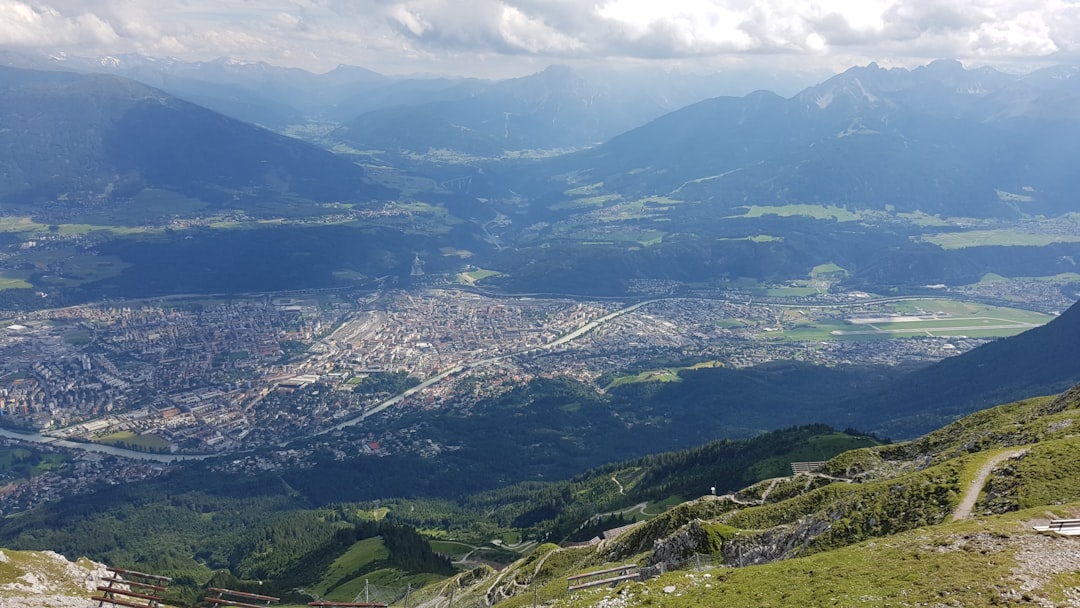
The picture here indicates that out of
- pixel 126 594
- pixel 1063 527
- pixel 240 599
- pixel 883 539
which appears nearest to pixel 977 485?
pixel 883 539

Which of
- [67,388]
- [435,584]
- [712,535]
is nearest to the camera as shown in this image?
[712,535]

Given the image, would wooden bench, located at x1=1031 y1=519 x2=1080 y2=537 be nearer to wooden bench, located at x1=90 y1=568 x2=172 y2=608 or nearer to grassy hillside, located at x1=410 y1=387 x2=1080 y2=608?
grassy hillside, located at x1=410 y1=387 x2=1080 y2=608

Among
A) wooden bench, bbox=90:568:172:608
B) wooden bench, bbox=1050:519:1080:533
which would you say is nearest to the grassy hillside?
wooden bench, bbox=1050:519:1080:533

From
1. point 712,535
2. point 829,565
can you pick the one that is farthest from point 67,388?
point 829,565

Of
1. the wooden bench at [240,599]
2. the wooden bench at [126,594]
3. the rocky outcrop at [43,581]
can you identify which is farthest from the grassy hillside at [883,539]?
the rocky outcrop at [43,581]

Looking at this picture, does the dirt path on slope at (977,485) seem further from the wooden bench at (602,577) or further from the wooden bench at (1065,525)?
the wooden bench at (602,577)

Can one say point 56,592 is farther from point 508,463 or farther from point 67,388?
point 67,388
